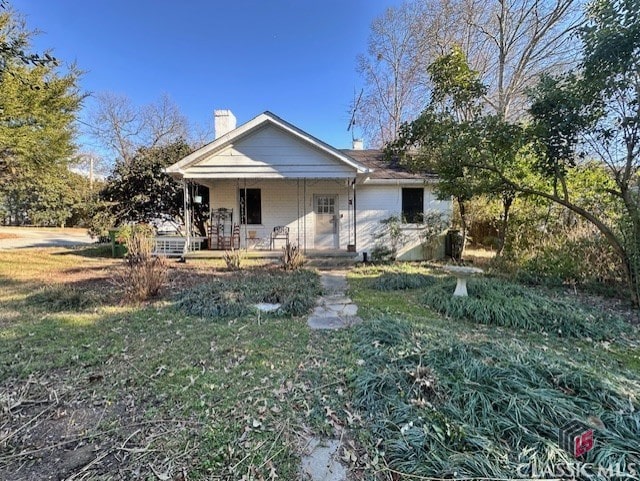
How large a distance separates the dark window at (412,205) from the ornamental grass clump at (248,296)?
6.17m

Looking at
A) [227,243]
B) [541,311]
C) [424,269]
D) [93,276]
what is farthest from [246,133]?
[541,311]

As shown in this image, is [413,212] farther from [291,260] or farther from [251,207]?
[251,207]

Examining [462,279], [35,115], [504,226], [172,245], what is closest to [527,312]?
[462,279]

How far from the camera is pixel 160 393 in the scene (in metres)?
3.02

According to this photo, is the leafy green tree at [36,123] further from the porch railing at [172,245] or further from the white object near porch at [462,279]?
the white object near porch at [462,279]

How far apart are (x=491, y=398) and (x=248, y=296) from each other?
182 inches

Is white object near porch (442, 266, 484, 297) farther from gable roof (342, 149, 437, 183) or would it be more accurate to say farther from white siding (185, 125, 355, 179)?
white siding (185, 125, 355, 179)

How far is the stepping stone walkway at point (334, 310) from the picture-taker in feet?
16.6

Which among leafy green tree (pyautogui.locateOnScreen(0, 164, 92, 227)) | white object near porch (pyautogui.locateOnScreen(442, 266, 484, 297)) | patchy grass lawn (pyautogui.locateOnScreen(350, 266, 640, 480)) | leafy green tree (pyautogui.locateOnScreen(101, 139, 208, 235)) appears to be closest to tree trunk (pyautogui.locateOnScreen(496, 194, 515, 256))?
white object near porch (pyautogui.locateOnScreen(442, 266, 484, 297))

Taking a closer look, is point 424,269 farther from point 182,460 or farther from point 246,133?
point 182,460

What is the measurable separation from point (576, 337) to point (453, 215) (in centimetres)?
852

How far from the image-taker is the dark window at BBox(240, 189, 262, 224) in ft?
43.7

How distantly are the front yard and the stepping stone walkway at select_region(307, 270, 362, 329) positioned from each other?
0.24 metres

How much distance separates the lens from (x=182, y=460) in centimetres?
220
